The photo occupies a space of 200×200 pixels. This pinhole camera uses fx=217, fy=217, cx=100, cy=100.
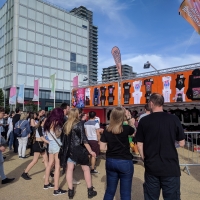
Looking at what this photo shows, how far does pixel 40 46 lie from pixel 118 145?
188ft

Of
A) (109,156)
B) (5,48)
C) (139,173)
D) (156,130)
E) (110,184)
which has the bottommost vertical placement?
(139,173)

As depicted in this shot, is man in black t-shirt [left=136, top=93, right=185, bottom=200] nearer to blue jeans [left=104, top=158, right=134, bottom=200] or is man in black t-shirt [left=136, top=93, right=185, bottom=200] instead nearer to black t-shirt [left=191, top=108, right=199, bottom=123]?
blue jeans [left=104, top=158, right=134, bottom=200]

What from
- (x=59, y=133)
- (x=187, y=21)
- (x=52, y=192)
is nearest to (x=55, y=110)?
(x=59, y=133)

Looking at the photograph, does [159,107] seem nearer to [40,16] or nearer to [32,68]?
[32,68]

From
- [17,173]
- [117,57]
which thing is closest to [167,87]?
[117,57]

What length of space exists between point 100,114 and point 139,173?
900 cm

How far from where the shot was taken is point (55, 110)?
4.78m

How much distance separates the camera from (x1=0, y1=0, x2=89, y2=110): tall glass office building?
52.4 metres

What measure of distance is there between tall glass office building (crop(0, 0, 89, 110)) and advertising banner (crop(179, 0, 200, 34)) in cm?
4880

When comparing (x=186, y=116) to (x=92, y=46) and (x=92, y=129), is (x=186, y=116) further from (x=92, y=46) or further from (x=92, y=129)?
(x=92, y=46)

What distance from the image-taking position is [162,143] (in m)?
2.76

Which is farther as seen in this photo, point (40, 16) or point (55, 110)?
point (40, 16)

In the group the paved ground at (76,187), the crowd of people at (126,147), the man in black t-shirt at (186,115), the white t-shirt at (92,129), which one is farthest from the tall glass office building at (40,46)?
the crowd of people at (126,147)

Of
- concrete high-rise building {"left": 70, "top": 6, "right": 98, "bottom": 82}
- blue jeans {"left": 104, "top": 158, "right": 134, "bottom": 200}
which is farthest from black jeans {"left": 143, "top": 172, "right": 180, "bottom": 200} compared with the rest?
concrete high-rise building {"left": 70, "top": 6, "right": 98, "bottom": 82}
